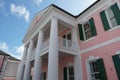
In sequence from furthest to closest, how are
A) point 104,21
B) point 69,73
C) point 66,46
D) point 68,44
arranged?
point 69,73 → point 68,44 → point 66,46 → point 104,21

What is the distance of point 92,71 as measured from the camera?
25.5 feet

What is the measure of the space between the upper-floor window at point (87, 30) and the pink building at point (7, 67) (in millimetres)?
14291

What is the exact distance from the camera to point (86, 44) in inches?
347

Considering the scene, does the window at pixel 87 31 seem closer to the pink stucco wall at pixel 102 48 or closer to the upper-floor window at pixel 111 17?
the pink stucco wall at pixel 102 48

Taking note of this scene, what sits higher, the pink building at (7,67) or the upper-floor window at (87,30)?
the upper-floor window at (87,30)

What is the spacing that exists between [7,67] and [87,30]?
54.9 ft

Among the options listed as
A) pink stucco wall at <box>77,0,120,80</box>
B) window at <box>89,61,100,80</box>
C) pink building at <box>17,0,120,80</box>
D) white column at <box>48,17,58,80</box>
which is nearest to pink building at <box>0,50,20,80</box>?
pink building at <box>17,0,120,80</box>

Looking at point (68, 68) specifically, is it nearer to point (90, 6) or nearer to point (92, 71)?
point (92, 71)

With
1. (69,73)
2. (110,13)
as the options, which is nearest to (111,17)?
(110,13)

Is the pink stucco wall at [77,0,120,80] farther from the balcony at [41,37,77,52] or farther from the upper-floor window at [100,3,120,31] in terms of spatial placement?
the balcony at [41,37,77,52]

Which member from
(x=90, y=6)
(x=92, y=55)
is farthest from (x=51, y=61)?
(x=90, y=6)

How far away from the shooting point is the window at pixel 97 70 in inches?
263

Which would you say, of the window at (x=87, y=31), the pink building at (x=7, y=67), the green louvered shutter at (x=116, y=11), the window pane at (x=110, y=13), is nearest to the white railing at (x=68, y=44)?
the window at (x=87, y=31)

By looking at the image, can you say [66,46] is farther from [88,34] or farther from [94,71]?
[94,71]
